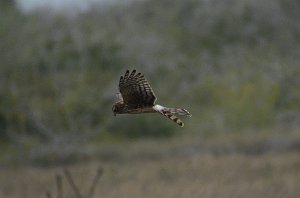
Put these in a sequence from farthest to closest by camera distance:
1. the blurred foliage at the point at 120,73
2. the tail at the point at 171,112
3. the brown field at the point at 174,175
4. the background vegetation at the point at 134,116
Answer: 1. the blurred foliage at the point at 120,73
2. the background vegetation at the point at 134,116
3. the brown field at the point at 174,175
4. the tail at the point at 171,112

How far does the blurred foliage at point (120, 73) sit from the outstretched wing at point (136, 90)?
803 inches

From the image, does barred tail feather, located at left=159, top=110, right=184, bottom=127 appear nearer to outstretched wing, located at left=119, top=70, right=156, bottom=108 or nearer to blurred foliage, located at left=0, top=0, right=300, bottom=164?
outstretched wing, located at left=119, top=70, right=156, bottom=108

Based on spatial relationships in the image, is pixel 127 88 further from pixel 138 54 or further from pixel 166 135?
pixel 166 135

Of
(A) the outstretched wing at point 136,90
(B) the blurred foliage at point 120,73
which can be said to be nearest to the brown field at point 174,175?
(B) the blurred foliage at point 120,73

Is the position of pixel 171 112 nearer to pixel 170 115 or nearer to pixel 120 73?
pixel 170 115

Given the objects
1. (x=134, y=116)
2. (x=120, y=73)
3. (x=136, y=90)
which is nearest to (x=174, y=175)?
(x=120, y=73)

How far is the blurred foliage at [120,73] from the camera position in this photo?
80.4 feet

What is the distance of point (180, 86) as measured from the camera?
91.4ft

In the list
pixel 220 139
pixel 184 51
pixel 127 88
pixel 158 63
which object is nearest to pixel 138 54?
pixel 158 63

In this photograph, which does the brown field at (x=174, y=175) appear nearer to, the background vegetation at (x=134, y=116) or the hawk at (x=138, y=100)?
the background vegetation at (x=134, y=116)

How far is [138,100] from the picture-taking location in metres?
1.74

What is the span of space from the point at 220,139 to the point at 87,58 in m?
5.10

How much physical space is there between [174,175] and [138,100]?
58.2 feet

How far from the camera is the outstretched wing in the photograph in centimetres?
173
